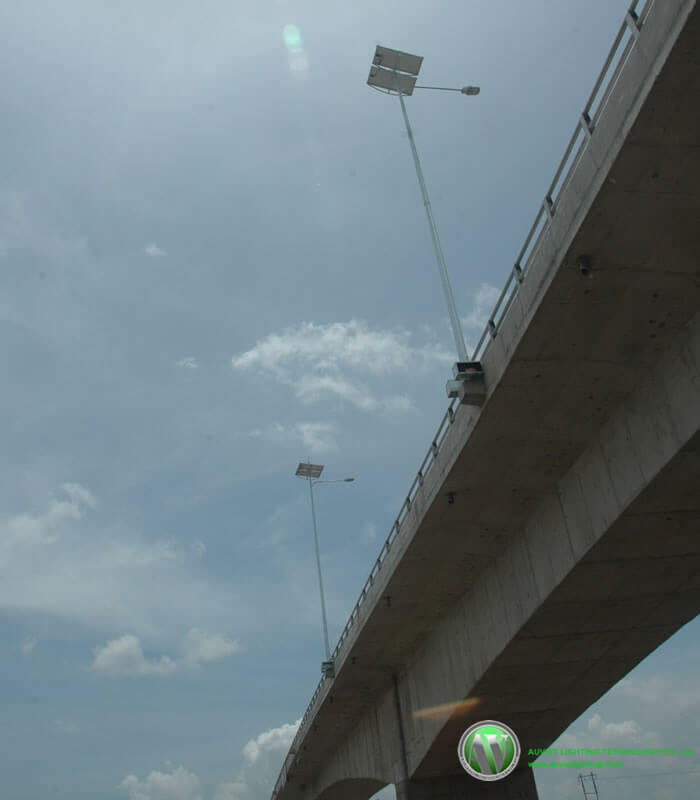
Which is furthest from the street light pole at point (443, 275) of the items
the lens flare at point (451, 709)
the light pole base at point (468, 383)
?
the lens flare at point (451, 709)

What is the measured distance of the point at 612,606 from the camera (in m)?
19.2

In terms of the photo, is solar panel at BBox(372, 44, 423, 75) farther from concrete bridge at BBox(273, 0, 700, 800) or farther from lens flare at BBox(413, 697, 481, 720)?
lens flare at BBox(413, 697, 481, 720)

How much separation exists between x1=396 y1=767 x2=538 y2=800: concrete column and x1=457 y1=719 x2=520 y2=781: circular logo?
42 centimetres

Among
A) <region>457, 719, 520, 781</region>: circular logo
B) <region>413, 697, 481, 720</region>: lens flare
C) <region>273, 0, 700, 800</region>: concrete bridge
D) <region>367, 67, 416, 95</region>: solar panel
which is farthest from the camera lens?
<region>367, 67, 416, 95</region>: solar panel

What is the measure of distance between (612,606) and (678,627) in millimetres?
3211

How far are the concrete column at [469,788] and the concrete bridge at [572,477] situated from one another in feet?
0.24

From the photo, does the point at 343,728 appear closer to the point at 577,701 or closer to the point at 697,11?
the point at 577,701

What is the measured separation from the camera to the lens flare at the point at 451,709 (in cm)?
2342

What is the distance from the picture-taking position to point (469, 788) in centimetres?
2852

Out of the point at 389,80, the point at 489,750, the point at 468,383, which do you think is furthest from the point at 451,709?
the point at 389,80

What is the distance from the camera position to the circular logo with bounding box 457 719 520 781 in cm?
2545

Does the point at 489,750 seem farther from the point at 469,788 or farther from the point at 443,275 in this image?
the point at 443,275

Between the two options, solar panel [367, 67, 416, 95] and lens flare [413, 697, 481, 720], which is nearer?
lens flare [413, 697, 481, 720]

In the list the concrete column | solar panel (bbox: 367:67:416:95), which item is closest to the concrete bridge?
the concrete column
